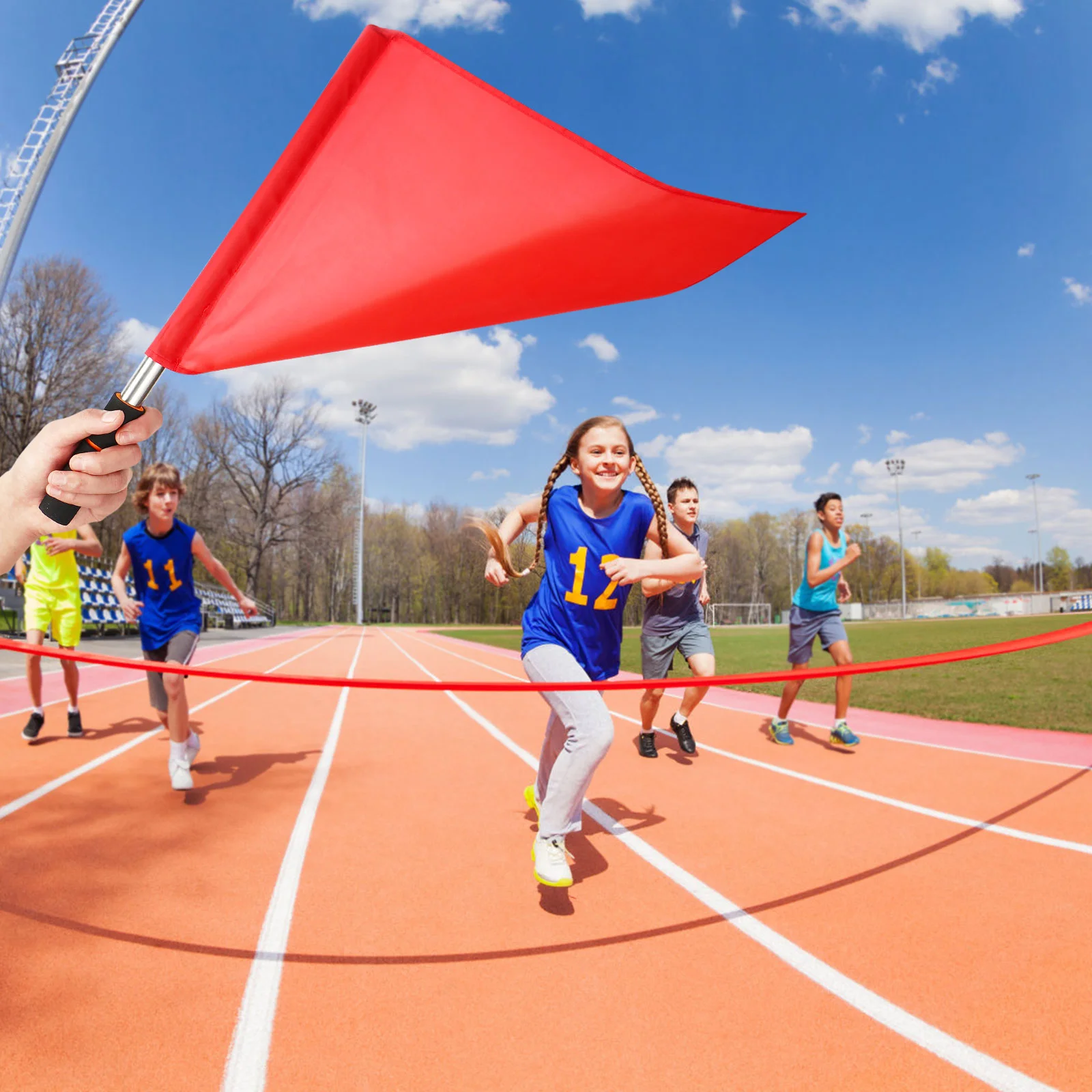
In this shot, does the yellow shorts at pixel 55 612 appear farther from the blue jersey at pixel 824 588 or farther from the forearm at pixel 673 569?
the blue jersey at pixel 824 588

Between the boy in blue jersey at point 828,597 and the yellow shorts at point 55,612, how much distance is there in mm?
6837

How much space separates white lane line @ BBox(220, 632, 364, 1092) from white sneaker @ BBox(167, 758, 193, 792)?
1022 mm

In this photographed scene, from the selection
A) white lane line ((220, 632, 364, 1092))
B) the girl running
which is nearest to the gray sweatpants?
the girl running

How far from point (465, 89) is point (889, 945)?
128 inches

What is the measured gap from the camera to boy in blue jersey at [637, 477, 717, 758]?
5945 millimetres

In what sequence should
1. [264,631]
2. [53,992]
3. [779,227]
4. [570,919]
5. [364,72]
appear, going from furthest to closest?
[264,631] < [570,919] < [53,992] < [779,227] < [364,72]

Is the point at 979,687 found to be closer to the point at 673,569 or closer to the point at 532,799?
the point at 532,799

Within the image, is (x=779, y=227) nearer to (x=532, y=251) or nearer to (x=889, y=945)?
(x=532, y=251)

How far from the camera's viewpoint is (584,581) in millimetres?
3328

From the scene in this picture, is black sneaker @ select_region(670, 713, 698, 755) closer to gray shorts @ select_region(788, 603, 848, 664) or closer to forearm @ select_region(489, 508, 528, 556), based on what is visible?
gray shorts @ select_region(788, 603, 848, 664)

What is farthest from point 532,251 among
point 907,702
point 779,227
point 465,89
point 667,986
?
point 907,702

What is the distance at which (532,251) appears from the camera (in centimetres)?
158

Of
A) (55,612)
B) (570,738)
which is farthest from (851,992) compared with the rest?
(55,612)

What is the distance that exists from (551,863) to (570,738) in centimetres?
53
